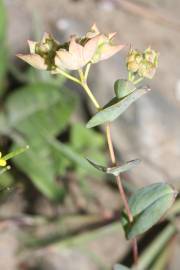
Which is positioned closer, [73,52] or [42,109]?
[73,52]

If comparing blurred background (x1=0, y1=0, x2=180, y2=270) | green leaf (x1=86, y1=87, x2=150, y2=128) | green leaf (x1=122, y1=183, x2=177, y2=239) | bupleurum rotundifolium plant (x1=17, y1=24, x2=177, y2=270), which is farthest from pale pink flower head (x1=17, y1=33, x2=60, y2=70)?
blurred background (x1=0, y1=0, x2=180, y2=270)

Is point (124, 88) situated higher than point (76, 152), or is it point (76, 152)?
point (124, 88)

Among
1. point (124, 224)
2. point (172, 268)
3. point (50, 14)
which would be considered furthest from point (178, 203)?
point (50, 14)

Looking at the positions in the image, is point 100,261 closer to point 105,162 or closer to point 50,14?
point 105,162

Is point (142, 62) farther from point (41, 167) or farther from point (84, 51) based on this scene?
point (41, 167)

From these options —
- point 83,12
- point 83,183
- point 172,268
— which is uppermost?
point 83,12

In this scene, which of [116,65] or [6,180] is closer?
[6,180]

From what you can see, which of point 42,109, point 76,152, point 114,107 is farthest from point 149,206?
point 42,109
